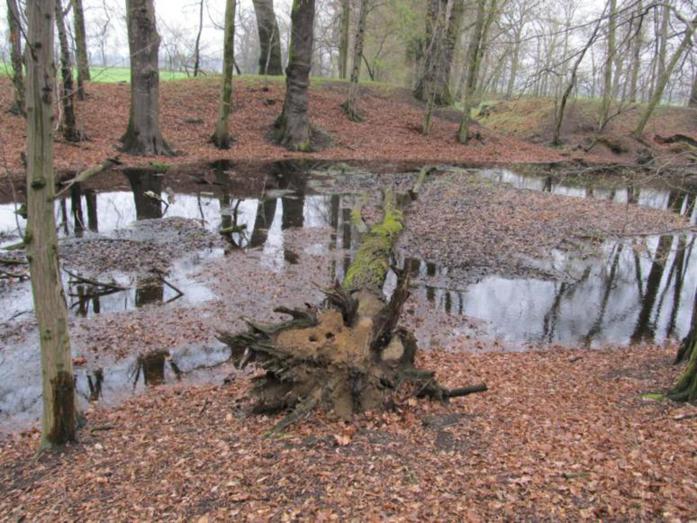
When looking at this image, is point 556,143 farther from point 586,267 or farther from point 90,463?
point 90,463

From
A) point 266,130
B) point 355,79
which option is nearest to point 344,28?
point 355,79

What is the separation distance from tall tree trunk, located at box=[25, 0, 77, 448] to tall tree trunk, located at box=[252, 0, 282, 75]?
28094mm

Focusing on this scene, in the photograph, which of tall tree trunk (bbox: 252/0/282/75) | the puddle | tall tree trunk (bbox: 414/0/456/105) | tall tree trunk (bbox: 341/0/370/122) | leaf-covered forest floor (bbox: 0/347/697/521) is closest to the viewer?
leaf-covered forest floor (bbox: 0/347/697/521)

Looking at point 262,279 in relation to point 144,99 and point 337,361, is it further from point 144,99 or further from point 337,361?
point 144,99

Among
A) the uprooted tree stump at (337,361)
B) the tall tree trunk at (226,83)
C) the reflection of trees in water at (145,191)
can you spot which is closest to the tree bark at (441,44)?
the tall tree trunk at (226,83)

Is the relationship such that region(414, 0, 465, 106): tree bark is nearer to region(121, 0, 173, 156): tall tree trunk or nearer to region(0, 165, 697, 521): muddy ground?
region(121, 0, 173, 156): tall tree trunk

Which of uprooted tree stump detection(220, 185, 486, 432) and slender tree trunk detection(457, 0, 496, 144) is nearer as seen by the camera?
uprooted tree stump detection(220, 185, 486, 432)

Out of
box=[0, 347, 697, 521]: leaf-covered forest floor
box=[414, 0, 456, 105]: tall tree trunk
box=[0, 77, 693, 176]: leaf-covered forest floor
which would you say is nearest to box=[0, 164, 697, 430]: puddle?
box=[0, 347, 697, 521]: leaf-covered forest floor

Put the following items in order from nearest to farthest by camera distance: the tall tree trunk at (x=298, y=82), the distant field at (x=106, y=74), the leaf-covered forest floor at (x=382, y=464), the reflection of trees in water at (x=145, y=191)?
the leaf-covered forest floor at (x=382, y=464) → the distant field at (x=106, y=74) → the reflection of trees in water at (x=145, y=191) → the tall tree trunk at (x=298, y=82)

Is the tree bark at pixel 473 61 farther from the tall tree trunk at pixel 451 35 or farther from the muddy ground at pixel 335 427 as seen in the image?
the muddy ground at pixel 335 427

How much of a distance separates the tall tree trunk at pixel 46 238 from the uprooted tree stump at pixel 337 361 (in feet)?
5.65

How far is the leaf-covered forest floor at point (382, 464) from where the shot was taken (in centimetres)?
411

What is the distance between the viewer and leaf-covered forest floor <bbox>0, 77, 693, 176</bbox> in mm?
20812

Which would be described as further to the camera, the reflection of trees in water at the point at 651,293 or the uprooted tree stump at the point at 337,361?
the reflection of trees in water at the point at 651,293
